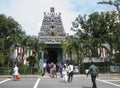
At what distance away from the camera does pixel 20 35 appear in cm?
5356

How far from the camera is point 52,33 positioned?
82250mm

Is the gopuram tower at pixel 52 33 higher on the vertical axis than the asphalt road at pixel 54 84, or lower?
higher

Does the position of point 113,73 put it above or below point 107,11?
below

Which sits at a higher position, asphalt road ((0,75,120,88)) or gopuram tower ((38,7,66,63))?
gopuram tower ((38,7,66,63))

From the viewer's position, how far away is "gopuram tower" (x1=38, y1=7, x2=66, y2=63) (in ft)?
251

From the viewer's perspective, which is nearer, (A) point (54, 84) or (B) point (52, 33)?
(A) point (54, 84)

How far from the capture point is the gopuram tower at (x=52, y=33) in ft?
251

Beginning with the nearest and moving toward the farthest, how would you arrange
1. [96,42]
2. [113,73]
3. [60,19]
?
[113,73] → [96,42] → [60,19]

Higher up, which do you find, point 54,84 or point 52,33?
point 52,33

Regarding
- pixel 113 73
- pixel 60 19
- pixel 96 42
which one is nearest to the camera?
pixel 113 73

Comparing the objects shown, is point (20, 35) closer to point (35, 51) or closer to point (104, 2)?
point (35, 51)

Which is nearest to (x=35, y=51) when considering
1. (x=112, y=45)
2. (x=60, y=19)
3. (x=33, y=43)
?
(x=33, y=43)

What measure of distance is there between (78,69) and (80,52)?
4.88 metres

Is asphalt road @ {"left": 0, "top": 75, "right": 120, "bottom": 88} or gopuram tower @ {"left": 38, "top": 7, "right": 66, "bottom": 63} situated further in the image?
gopuram tower @ {"left": 38, "top": 7, "right": 66, "bottom": 63}
